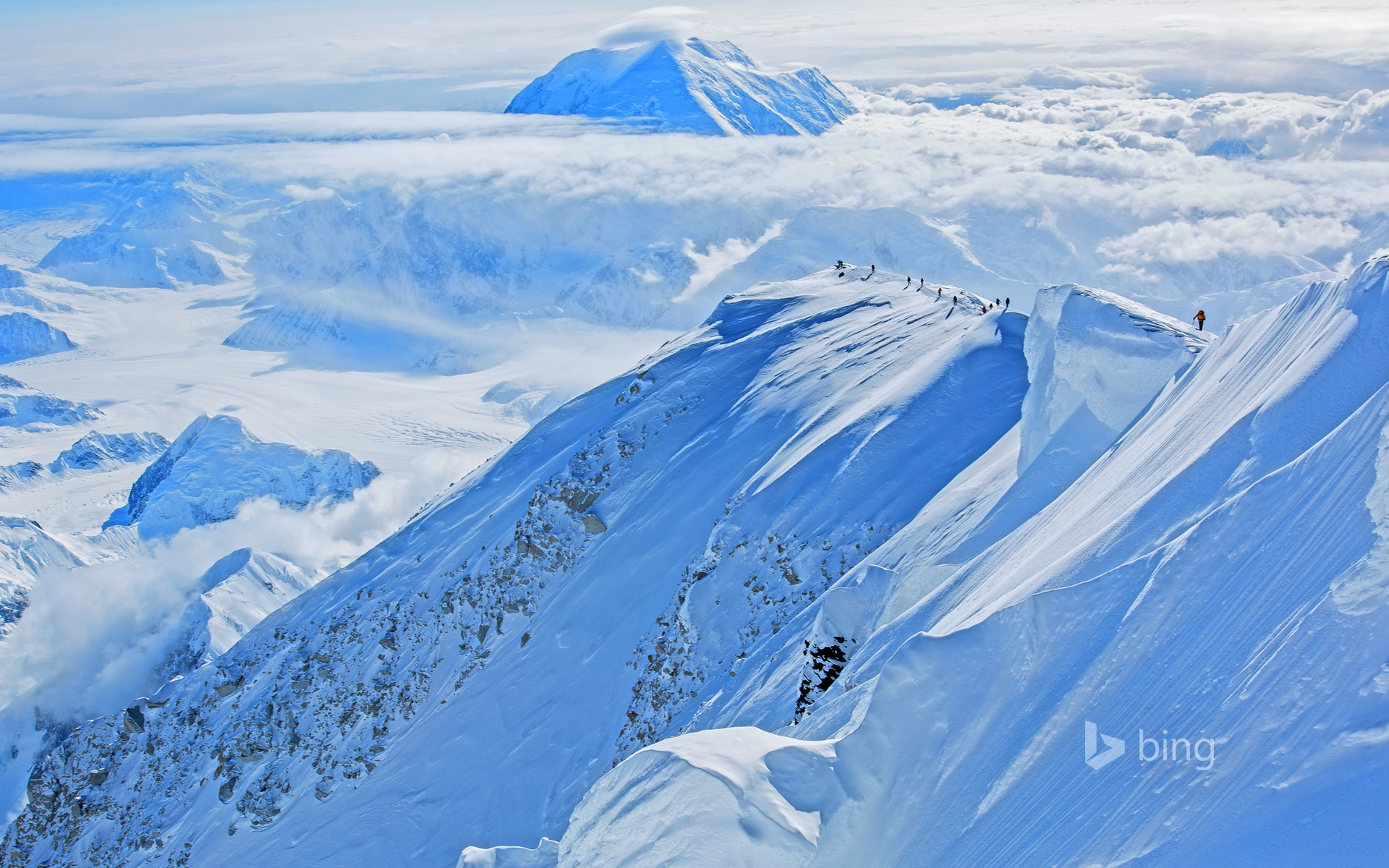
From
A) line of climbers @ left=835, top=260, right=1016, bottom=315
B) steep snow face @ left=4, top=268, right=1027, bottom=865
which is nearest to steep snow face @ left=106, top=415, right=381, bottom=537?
steep snow face @ left=4, top=268, right=1027, bottom=865

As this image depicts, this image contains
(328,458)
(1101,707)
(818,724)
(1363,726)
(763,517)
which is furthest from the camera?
(328,458)

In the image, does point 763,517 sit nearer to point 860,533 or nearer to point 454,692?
point 860,533

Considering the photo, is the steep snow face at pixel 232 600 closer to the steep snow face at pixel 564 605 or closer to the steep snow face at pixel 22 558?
the steep snow face at pixel 564 605

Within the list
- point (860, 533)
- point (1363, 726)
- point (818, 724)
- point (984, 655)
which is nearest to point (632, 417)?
point (860, 533)

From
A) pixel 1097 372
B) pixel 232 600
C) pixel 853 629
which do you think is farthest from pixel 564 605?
pixel 232 600

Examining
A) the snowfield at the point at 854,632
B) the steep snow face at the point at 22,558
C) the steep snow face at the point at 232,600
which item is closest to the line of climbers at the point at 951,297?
the snowfield at the point at 854,632

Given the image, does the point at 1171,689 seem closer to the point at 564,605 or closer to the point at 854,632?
the point at 854,632

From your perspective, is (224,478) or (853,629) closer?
(853,629)
